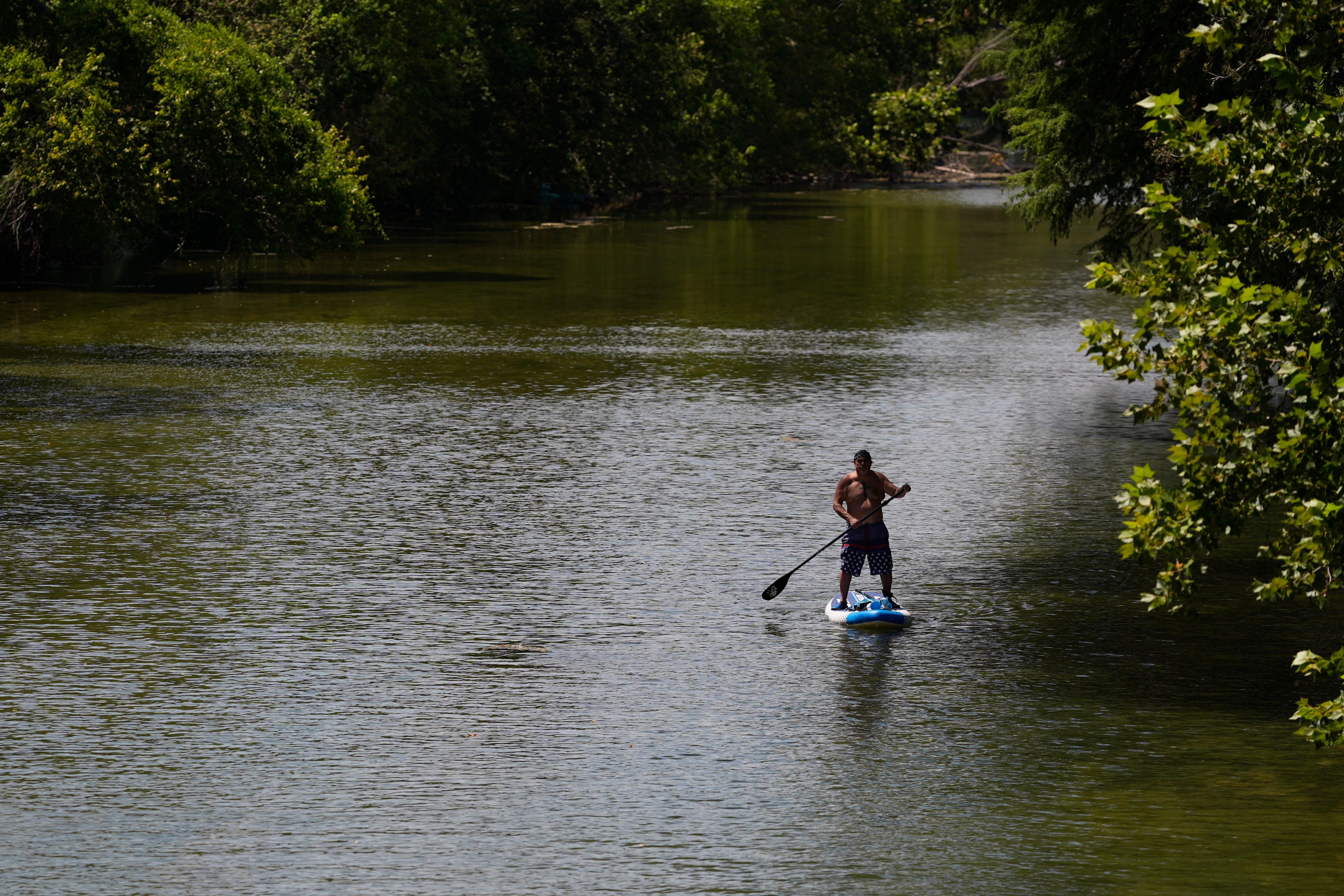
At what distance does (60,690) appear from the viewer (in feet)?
33.1

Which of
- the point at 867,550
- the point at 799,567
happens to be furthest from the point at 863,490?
the point at 799,567

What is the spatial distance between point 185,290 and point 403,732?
25650 mm

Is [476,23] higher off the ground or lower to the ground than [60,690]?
higher

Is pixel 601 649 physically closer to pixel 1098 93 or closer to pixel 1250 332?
pixel 1250 332

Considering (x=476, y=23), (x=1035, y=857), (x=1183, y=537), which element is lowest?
(x=1035, y=857)

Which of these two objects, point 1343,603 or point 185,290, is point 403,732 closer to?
point 1343,603

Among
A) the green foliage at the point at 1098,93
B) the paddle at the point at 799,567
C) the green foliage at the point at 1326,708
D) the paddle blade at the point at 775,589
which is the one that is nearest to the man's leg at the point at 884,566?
the paddle at the point at 799,567

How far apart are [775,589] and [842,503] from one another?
2.49 ft

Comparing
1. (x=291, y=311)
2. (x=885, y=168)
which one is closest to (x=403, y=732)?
(x=291, y=311)

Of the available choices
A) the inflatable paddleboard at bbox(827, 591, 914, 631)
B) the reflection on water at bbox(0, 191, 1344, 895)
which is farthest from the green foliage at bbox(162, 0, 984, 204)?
the inflatable paddleboard at bbox(827, 591, 914, 631)

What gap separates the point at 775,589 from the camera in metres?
12.1

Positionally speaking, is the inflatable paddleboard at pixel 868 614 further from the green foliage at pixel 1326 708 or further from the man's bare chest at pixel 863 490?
the green foliage at pixel 1326 708

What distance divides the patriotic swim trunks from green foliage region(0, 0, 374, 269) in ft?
73.6

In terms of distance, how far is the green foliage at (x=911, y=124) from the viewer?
2758 inches
